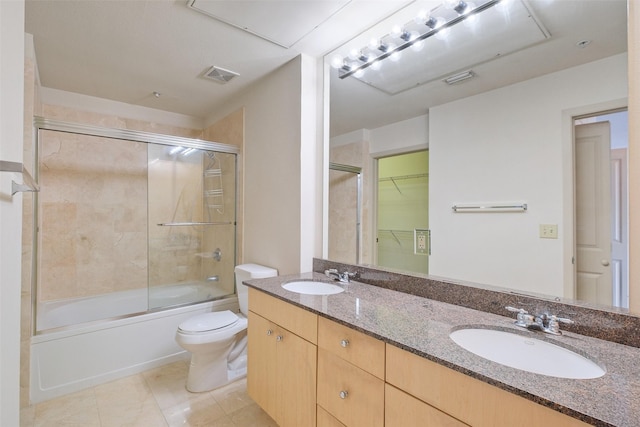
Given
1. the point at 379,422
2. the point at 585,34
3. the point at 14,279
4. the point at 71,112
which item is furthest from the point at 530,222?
the point at 71,112

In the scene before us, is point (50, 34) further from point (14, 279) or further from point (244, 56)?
point (14, 279)

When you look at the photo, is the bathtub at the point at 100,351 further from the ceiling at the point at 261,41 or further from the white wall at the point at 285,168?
the ceiling at the point at 261,41

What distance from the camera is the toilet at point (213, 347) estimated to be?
6.38ft

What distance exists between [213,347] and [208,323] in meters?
0.16

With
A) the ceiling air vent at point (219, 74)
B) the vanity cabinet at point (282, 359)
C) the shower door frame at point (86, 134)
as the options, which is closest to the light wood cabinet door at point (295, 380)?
the vanity cabinet at point (282, 359)

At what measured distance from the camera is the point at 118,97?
2.84 metres

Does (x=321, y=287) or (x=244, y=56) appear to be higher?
(x=244, y=56)

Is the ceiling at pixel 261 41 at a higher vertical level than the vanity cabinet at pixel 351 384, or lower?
higher

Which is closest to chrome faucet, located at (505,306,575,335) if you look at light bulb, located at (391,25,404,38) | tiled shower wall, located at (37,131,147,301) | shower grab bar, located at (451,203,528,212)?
shower grab bar, located at (451,203,528,212)

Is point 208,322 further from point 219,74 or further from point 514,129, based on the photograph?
point 514,129

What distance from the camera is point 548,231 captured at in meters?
1.18

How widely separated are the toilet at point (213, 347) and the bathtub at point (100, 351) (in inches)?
18.3

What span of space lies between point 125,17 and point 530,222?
237cm

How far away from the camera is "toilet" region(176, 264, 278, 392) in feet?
6.38
